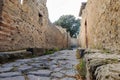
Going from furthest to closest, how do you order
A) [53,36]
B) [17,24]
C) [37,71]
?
[53,36]
[17,24]
[37,71]

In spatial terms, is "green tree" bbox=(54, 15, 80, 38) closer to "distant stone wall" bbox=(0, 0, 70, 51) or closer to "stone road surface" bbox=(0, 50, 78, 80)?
"distant stone wall" bbox=(0, 0, 70, 51)

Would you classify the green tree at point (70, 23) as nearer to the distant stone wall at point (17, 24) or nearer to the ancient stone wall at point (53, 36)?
the ancient stone wall at point (53, 36)

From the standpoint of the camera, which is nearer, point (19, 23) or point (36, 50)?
point (19, 23)

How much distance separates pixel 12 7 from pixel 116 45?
347 centimetres

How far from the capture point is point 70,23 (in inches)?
1299

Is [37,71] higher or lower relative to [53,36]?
lower

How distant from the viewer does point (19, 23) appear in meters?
5.00

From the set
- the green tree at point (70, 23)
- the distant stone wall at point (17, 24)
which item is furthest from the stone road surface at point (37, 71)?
the green tree at point (70, 23)

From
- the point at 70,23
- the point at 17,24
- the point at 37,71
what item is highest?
the point at 70,23

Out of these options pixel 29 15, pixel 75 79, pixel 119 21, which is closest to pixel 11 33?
pixel 29 15

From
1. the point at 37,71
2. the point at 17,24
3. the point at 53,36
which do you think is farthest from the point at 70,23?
the point at 37,71

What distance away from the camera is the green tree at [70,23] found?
32.5 m

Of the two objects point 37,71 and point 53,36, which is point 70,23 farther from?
point 37,71

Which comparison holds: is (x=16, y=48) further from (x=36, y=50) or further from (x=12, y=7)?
(x=12, y=7)
